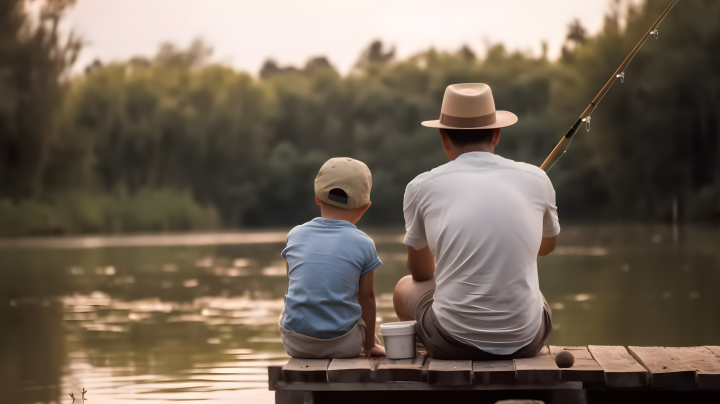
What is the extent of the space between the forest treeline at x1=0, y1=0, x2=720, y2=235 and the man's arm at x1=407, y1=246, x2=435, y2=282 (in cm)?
2115

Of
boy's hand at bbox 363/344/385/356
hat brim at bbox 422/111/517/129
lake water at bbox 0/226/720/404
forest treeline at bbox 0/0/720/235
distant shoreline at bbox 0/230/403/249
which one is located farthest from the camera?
forest treeline at bbox 0/0/720/235

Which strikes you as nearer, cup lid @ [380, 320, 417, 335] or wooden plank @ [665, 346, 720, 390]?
wooden plank @ [665, 346, 720, 390]

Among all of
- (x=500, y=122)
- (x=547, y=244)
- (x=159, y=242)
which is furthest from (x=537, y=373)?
(x=159, y=242)

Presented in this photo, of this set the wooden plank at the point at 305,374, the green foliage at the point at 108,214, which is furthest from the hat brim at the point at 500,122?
the green foliage at the point at 108,214

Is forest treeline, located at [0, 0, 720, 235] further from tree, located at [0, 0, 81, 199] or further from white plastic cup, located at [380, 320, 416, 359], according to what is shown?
white plastic cup, located at [380, 320, 416, 359]

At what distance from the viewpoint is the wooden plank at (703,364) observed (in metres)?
2.30

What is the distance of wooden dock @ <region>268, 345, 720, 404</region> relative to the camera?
232 centimetres

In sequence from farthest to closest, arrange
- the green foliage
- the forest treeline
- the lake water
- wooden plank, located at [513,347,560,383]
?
the green foliage → the forest treeline → the lake water → wooden plank, located at [513,347,560,383]

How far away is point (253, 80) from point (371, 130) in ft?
19.4

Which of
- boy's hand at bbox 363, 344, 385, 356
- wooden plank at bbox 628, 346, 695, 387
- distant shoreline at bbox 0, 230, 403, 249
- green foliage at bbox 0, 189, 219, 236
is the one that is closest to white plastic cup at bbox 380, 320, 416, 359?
boy's hand at bbox 363, 344, 385, 356

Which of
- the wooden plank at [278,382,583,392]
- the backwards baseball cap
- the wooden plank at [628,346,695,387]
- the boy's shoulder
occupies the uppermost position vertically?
the backwards baseball cap

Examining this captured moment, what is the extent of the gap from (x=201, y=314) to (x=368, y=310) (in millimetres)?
4470

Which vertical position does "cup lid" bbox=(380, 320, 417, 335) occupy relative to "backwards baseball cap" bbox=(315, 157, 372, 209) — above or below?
below

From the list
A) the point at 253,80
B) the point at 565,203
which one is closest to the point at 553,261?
the point at 565,203
